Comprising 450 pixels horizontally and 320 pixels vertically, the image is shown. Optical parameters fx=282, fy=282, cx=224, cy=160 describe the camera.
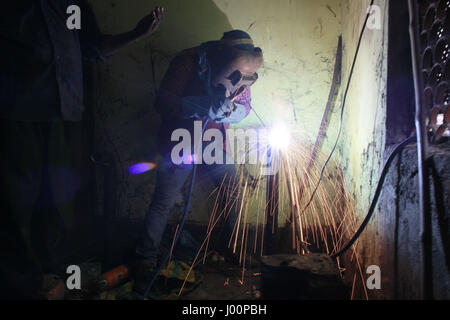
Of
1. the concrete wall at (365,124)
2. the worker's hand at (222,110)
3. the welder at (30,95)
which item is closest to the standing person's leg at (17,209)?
the welder at (30,95)

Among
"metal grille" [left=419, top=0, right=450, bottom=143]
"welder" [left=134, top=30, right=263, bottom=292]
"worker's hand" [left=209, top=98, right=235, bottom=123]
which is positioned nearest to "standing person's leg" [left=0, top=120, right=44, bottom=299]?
"welder" [left=134, top=30, right=263, bottom=292]

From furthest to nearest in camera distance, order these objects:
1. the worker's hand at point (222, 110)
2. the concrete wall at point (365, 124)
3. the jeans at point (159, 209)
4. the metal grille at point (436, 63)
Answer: the jeans at point (159, 209) → the worker's hand at point (222, 110) → the concrete wall at point (365, 124) → the metal grille at point (436, 63)

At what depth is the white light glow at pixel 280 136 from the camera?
2862 millimetres

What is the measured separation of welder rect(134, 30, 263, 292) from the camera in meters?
2.47

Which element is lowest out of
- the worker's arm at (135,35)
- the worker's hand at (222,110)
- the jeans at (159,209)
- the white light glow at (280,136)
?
the jeans at (159,209)

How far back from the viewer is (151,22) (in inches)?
87.4

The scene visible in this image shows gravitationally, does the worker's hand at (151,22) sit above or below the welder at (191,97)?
A: above

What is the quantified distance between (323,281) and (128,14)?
10.2ft

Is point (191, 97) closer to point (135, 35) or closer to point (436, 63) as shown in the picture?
point (135, 35)

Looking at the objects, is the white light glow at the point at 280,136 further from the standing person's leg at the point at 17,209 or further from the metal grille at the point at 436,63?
the standing person's leg at the point at 17,209

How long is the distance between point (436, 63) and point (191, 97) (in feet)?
5.70

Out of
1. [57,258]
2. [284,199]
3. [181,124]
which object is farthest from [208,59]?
[57,258]

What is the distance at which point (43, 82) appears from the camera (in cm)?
198

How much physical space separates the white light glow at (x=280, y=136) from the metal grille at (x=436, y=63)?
1.38 m
